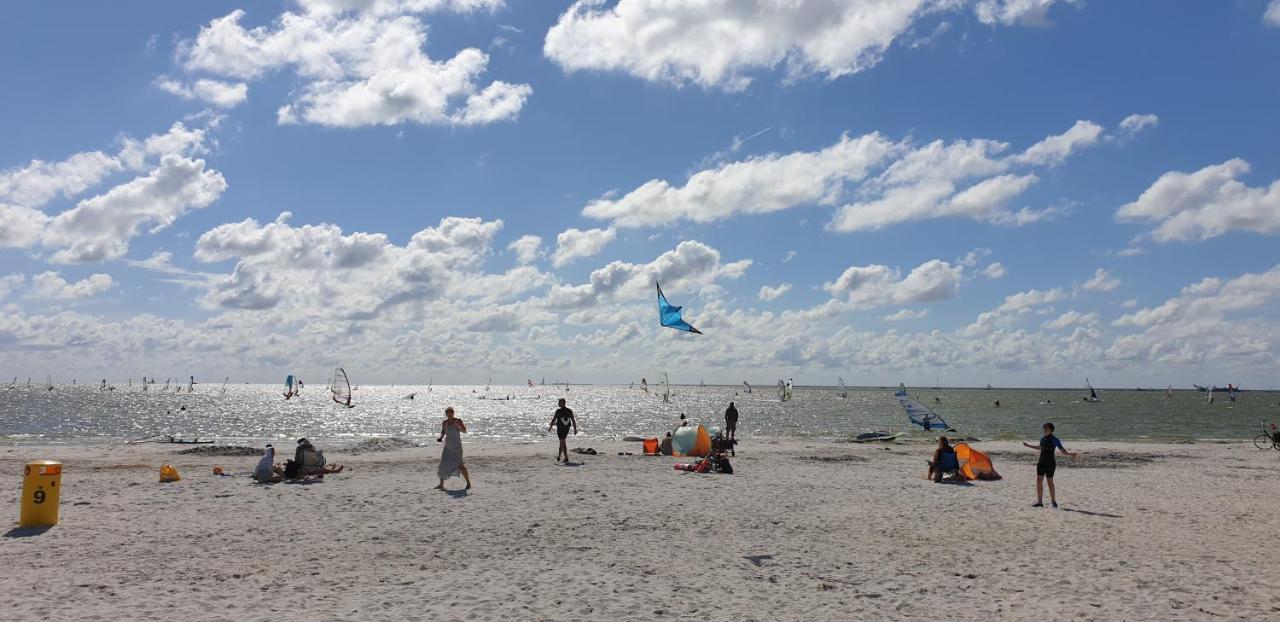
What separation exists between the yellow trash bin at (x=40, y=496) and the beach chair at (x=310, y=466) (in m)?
5.08

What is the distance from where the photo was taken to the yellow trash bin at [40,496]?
1029cm

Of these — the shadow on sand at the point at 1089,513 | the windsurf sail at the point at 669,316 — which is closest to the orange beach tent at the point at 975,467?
the shadow on sand at the point at 1089,513

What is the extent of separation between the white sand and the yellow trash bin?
374mm

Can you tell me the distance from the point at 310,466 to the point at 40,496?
5.46 m

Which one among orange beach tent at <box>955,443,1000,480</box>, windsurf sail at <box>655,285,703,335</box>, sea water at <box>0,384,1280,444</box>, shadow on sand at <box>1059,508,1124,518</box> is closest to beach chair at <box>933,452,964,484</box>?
orange beach tent at <box>955,443,1000,480</box>

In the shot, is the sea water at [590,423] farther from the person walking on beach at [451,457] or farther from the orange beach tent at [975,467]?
the person walking on beach at [451,457]

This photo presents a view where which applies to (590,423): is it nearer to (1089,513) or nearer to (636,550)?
(1089,513)

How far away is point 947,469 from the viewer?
671 inches

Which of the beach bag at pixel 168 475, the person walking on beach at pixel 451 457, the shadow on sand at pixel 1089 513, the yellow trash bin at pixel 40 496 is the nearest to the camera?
the yellow trash bin at pixel 40 496

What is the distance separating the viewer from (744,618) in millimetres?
7066

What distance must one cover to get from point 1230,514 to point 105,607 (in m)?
16.6

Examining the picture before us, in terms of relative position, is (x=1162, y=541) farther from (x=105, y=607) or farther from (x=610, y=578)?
(x=105, y=607)

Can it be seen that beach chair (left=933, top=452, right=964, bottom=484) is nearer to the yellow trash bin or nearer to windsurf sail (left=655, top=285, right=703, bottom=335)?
Answer: windsurf sail (left=655, top=285, right=703, bottom=335)

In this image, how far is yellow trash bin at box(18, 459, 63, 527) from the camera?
10289 millimetres
